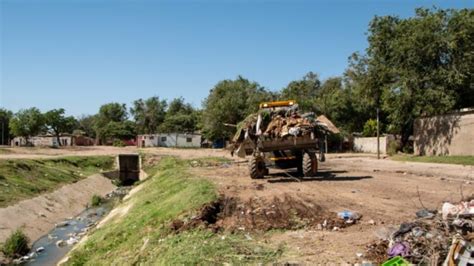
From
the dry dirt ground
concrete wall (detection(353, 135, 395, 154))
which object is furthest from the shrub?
concrete wall (detection(353, 135, 395, 154))

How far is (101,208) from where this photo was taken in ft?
98.4

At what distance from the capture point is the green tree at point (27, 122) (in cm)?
7769

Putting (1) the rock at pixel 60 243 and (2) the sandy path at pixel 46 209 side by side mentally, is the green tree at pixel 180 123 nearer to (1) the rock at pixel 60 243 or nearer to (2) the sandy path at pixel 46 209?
(2) the sandy path at pixel 46 209

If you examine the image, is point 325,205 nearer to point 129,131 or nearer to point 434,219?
point 434,219

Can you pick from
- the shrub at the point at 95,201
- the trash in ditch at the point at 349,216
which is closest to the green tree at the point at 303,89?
the shrub at the point at 95,201

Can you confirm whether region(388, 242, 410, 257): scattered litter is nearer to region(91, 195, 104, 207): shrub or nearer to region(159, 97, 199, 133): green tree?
region(91, 195, 104, 207): shrub

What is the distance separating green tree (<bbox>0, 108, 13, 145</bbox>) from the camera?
91.7m

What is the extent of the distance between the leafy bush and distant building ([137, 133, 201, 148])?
240 feet

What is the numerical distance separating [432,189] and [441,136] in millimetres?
22740

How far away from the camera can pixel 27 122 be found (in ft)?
255

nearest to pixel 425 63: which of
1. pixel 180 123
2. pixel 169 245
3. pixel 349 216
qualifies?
pixel 349 216

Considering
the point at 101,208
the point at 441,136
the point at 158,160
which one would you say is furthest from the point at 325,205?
the point at 158,160

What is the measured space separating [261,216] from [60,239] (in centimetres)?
1317

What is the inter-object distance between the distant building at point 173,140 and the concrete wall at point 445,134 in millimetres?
57244
